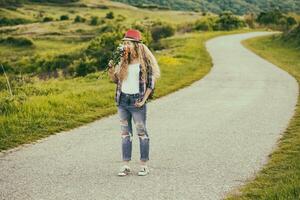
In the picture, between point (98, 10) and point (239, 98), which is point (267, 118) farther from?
point (98, 10)

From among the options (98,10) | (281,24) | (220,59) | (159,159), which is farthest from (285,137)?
(98,10)

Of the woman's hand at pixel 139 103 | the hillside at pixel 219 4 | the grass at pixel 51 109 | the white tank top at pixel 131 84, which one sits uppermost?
the white tank top at pixel 131 84

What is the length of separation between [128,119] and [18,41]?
2423 inches

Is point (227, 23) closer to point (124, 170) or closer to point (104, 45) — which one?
point (104, 45)

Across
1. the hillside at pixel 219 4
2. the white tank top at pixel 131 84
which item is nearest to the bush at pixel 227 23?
the white tank top at pixel 131 84

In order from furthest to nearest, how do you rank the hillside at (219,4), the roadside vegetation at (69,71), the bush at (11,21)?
the hillside at (219,4) < the bush at (11,21) < the roadside vegetation at (69,71)

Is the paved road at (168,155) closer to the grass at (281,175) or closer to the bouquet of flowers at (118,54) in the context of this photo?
the grass at (281,175)

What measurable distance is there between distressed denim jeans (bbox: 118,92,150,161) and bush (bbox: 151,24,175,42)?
46511 mm

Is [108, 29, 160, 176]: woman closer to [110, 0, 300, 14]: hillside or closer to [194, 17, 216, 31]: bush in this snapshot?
[194, 17, 216, 31]: bush

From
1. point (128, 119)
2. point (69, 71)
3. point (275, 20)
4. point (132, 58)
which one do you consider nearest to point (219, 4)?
point (275, 20)

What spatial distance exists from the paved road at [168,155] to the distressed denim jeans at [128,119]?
404 mm

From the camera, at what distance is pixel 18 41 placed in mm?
67750

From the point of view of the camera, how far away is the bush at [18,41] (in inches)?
2623

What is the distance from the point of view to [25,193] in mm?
7520
